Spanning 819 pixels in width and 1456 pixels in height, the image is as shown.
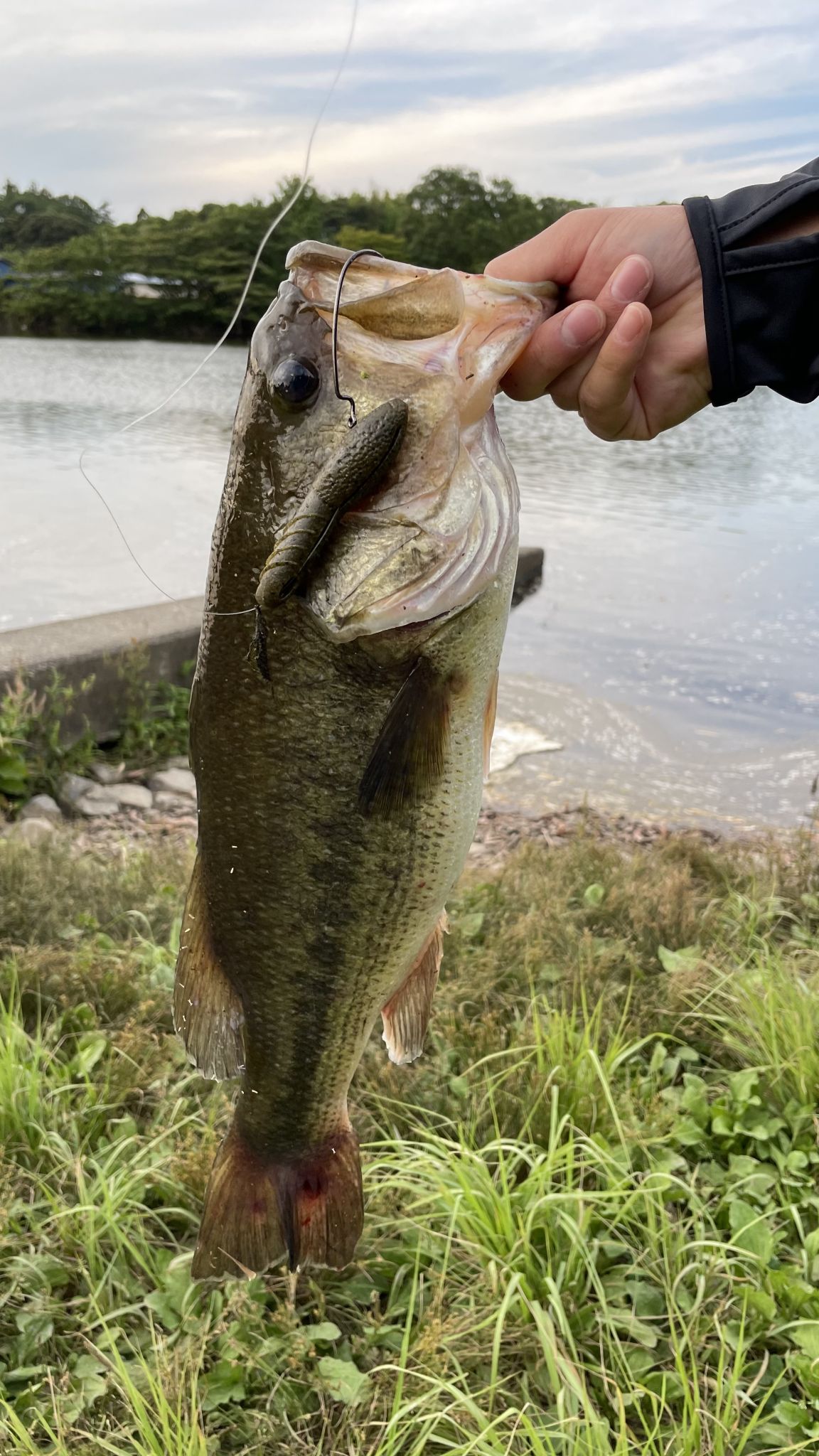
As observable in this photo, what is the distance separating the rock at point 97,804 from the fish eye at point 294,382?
477cm

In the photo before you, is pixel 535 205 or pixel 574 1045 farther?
pixel 535 205

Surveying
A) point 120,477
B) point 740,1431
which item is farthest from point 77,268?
point 740,1431

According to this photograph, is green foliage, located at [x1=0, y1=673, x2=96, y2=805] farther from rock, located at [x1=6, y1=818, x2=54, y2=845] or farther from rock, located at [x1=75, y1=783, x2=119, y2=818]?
rock, located at [x1=6, y1=818, x2=54, y2=845]

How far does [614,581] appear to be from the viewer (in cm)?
1323

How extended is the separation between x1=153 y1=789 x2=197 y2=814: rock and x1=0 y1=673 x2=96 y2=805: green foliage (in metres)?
0.49

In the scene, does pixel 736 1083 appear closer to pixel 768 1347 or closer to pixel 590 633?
pixel 768 1347

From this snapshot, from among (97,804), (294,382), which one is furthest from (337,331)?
(97,804)

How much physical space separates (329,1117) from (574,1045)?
1.37m

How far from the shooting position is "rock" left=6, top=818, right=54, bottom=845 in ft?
16.6

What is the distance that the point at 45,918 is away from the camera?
13.2 feet

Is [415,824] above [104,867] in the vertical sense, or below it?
above

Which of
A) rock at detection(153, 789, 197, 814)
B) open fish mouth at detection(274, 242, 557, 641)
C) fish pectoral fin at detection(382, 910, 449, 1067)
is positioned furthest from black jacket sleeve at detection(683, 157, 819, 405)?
rock at detection(153, 789, 197, 814)

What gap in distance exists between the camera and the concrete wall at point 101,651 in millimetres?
6258

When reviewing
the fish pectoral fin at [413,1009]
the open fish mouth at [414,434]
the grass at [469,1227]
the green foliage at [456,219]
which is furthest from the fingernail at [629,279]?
the green foliage at [456,219]
